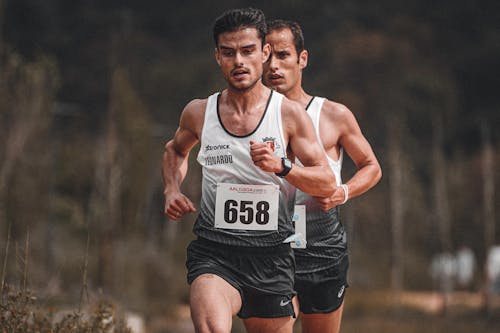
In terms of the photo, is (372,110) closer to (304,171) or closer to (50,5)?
(50,5)

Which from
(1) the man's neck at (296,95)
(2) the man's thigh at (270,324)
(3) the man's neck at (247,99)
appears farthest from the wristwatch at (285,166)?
(1) the man's neck at (296,95)

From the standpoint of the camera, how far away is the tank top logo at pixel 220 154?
16.0ft

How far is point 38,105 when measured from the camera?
56.9 feet

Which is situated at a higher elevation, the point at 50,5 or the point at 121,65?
the point at 50,5

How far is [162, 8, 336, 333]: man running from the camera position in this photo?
489 cm

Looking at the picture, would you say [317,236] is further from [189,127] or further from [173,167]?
[189,127]

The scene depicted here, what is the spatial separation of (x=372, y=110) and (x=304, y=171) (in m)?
36.5

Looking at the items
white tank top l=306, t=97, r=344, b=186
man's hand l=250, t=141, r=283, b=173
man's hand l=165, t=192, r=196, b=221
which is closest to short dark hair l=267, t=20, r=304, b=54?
white tank top l=306, t=97, r=344, b=186

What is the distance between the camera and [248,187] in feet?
16.2

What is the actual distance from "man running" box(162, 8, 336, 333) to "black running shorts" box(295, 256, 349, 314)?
809 mm

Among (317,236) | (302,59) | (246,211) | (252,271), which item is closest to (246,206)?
(246,211)

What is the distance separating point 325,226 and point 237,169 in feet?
3.97

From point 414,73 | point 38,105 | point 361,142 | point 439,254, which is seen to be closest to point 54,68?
point 38,105

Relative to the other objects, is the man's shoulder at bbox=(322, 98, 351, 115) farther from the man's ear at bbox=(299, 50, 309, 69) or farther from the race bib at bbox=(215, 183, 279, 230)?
the race bib at bbox=(215, 183, 279, 230)
